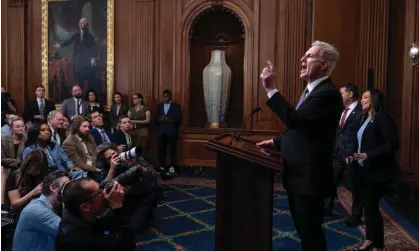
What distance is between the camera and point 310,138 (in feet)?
6.23

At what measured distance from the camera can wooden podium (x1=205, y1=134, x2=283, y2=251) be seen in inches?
77.4

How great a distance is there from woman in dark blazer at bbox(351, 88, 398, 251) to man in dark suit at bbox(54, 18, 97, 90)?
6.38 meters

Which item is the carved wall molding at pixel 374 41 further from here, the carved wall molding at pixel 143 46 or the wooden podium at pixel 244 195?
the wooden podium at pixel 244 195

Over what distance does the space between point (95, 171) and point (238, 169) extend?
210cm

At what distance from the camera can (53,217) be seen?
2.15 metres

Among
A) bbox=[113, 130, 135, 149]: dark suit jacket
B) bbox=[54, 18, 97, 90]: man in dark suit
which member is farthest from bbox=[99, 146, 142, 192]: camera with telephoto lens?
bbox=[54, 18, 97, 90]: man in dark suit

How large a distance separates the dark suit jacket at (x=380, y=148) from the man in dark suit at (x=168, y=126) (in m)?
4.56

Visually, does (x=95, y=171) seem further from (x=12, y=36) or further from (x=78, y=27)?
(x=12, y=36)

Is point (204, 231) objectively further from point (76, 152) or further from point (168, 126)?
point (168, 126)

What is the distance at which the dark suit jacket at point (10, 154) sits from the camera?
377 centimetres

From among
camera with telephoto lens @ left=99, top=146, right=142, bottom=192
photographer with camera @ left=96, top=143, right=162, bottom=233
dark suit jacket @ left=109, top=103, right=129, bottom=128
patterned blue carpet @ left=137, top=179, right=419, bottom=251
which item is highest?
dark suit jacket @ left=109, top=103, right=129, bottom=128

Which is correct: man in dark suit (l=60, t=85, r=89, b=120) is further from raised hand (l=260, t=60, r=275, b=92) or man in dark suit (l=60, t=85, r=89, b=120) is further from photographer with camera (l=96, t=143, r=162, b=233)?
raised hand (l=260, t=60, r=275, b=92)

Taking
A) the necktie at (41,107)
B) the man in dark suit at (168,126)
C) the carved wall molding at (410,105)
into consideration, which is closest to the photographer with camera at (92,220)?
the carved wall molding at (410,105)

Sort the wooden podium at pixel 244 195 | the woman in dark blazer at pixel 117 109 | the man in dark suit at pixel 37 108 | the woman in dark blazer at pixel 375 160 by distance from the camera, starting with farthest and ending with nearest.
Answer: the woman in dark blazer at pixel 117 109 < the man in dark suit at pixel 37 108 < the woman in dark blazer at pixel 375 160 < the wooden podium at pixel 244 195
